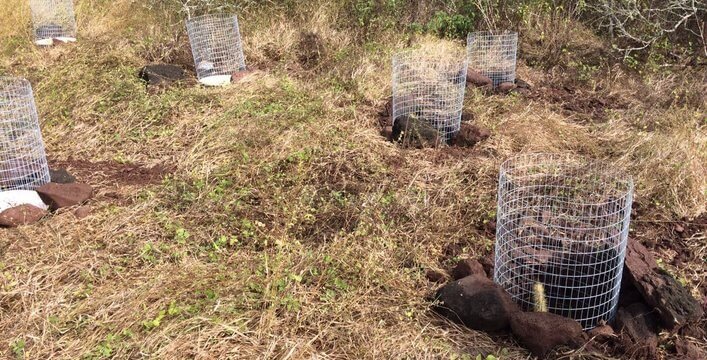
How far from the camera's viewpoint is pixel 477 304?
302 centimetres

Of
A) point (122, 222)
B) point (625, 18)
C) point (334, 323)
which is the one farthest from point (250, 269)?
point (625, 18)

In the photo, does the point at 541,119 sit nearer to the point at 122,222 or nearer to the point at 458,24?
the point at 458,24

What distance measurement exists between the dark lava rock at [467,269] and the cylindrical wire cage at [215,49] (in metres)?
4.18

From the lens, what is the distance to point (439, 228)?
12.7 feet

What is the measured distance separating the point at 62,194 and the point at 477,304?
295cm

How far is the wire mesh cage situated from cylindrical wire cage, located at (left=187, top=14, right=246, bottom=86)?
2157 millimetres

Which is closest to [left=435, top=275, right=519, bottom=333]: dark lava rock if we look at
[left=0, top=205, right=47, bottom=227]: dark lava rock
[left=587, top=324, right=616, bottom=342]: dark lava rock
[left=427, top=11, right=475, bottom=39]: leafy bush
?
[left=587, top=324, right=616, bottom=342]: dark lava rock

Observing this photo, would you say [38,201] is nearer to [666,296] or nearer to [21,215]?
[21,215]

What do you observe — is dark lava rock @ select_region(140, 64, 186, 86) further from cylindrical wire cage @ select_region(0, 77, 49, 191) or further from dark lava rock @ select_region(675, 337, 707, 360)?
dark lava rock @ select_region(675, 337, 707, 360)

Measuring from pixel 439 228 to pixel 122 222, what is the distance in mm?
2053

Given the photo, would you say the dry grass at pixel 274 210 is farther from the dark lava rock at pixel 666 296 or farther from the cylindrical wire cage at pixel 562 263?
the dark lava rock at pixel 666 296

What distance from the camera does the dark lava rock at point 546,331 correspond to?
2824 millimetres

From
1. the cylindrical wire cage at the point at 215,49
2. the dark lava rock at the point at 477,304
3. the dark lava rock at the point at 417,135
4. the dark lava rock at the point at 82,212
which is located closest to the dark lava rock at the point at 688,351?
the dark lava rock at the point at 477,304

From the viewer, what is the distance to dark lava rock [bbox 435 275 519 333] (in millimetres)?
2982
